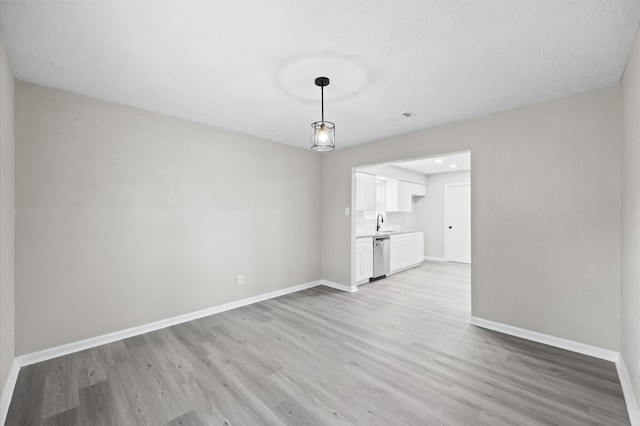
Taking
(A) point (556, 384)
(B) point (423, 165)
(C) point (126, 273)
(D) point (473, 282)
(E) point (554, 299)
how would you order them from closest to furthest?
(A) point (556, 384) → (E) point (554, 299) → (C) point (126, 273) → (D) point (473, 282) → (B) point (423, 165)

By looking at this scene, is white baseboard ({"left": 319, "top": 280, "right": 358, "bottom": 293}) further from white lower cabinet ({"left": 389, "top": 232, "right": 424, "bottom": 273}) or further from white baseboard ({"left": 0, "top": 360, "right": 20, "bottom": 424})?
white baseboard ({"left": 0, "top": 360, "right": 20, "bottom": 424})

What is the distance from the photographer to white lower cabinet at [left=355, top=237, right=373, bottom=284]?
500 centimetres

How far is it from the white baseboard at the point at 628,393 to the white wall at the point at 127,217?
392 centimetres

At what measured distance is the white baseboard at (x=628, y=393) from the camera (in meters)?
1.74

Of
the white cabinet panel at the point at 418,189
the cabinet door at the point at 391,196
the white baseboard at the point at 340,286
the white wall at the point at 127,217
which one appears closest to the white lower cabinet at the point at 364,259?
the white baseboard at the point at 340,286

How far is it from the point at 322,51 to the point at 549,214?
9.35 feet

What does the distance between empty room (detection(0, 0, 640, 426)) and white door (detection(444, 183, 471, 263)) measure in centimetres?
383

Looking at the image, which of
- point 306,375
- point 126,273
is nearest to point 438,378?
point 306,375

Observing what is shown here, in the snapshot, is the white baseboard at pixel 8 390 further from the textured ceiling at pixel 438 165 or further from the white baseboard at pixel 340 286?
the textured ceiling at pixel 438 165

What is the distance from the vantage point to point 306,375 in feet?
7.52

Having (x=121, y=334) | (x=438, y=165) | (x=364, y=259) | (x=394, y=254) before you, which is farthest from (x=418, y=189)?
(x=121, y=334)

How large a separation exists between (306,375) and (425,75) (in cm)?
282

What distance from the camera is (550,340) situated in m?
2.81

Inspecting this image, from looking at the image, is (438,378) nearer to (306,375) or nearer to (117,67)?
(306,375)
